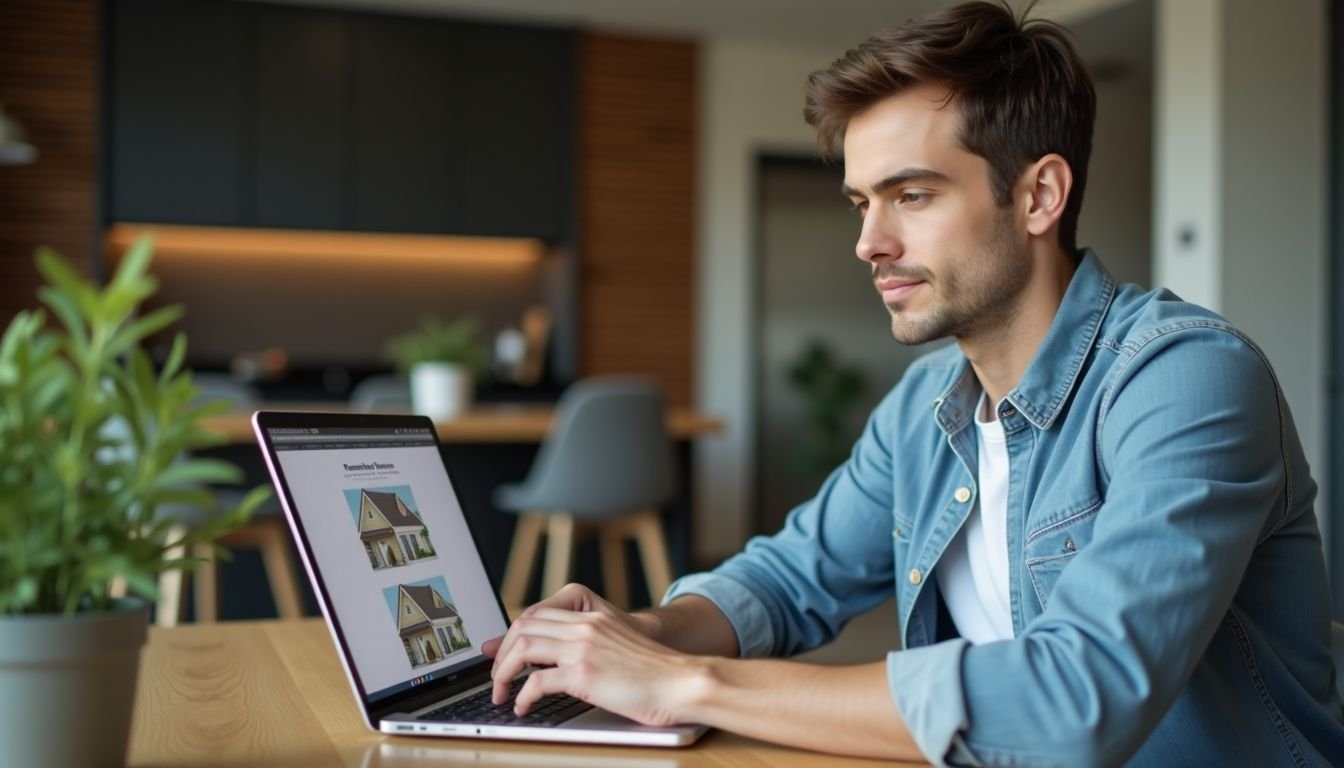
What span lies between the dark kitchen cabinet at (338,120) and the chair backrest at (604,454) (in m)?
2.59

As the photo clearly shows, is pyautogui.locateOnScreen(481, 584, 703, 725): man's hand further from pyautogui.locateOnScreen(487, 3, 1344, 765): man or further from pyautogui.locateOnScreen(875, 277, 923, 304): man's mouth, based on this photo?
pyautogui.locateOnScreen(875, 277, 923, 304): man's mouth

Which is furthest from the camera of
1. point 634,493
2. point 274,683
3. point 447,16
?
point 447,16

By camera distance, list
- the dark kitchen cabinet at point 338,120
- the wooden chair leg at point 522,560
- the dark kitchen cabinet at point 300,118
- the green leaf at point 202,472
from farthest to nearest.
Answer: the dark kitchen cabinet at point 300,118
the dark kitchen cabinet at point 338,120
the wooden chair leg at point 522,560
the green leaf at point 202,472

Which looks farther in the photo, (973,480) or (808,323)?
(808,323)

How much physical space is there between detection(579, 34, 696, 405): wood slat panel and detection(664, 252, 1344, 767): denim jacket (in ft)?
16.9

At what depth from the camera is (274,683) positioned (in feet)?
3.63

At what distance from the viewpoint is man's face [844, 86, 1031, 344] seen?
123cm

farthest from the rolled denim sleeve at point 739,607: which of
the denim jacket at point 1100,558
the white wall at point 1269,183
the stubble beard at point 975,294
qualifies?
the white wall at point 1269,183

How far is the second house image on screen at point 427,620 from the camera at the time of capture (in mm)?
1014

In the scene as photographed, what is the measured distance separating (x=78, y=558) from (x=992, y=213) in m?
0.89

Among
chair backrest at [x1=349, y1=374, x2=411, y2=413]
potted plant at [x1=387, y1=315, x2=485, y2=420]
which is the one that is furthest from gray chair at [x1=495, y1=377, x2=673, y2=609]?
chair backrest at [x1=349, y1=374, x2=411, y2=413]

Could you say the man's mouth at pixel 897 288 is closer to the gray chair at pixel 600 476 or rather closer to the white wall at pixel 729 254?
the gray chair at pixel 600 476

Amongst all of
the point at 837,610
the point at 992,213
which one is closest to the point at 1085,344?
the point at 992,213

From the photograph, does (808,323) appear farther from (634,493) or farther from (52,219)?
(52,219)
